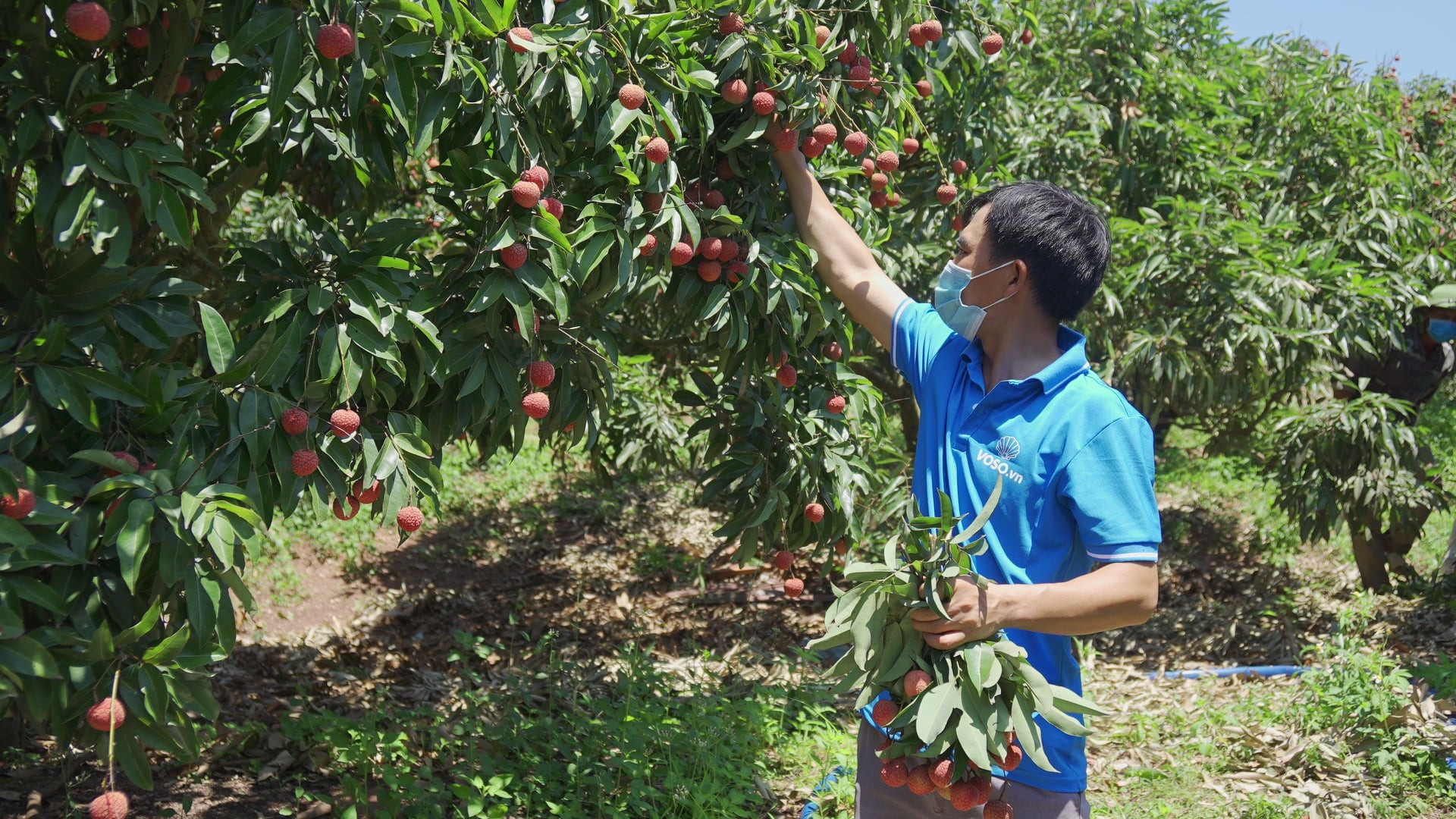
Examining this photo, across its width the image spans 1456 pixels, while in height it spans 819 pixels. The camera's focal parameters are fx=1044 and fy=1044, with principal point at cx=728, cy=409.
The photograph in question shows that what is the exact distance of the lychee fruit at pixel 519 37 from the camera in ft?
6.29

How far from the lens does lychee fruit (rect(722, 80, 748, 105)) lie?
7.40ft

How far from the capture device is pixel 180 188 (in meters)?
1.84

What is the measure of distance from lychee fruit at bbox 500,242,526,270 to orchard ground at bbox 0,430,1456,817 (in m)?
1.49

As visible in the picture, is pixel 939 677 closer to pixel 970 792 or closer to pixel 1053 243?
pixel 970 792

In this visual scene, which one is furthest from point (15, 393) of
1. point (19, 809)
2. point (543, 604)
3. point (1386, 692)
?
point (543, 604)

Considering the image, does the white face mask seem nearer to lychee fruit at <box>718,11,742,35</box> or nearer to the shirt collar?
the shirt collar

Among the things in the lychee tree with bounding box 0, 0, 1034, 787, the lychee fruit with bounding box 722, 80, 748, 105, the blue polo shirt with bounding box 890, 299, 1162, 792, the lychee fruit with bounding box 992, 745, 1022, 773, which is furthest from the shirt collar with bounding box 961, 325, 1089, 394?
the lychee fruit with bounding box 722, 80, 748, 105

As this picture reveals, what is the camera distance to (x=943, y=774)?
1596 millimetres

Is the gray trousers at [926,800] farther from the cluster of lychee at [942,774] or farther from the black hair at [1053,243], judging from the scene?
the black hair at [1053,243]

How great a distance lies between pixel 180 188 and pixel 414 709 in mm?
2798

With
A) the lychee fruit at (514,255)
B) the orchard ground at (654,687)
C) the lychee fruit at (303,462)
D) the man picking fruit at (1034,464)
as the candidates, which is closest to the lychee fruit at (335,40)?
the lychee fruit at (514,255)

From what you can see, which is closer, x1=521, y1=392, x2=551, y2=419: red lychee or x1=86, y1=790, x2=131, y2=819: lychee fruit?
x1=86, y1=790, x2=131, y2=819: lychee fruit

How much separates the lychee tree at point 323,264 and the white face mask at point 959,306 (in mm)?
474

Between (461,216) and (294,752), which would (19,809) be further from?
(461,216)
